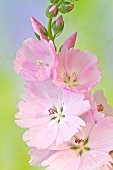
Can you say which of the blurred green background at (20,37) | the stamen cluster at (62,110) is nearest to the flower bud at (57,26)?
the stamen cluster at (62,110)

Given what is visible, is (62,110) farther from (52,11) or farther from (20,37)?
(20,37)

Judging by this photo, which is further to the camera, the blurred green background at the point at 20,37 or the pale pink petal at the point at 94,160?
the blurred green background at the point at 20,37

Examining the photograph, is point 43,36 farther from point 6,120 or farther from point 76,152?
point 6,120

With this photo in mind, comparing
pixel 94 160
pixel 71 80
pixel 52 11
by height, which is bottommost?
pixel 94 160

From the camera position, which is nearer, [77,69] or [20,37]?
[77,69]

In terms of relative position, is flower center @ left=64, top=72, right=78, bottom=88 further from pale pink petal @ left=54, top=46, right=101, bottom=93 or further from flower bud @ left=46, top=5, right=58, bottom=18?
flower bud @ left=46, top=5, right=58, bottom=18

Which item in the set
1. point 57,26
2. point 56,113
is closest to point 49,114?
point 56,113

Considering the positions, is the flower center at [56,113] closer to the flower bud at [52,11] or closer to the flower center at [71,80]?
the flower center at [71,80]
